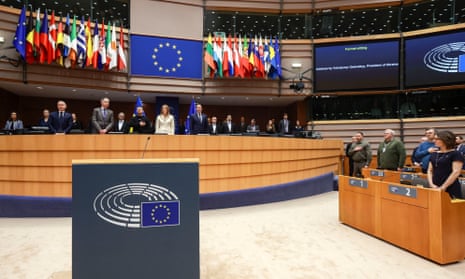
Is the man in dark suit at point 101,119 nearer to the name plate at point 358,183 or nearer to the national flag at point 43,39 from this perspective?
the name plate at point 358,183

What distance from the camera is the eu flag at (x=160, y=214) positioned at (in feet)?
5.58

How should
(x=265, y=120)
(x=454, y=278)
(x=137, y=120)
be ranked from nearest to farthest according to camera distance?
(x=454, y=278), (x=137, y=120), (x=265, y=120)

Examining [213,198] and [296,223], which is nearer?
[296,223]

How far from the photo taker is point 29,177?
4191 mm

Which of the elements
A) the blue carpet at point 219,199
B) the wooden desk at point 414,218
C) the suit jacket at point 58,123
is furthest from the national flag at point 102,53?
the wooden desk at point 414,218

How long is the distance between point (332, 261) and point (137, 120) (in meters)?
3.86

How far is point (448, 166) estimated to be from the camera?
307cm

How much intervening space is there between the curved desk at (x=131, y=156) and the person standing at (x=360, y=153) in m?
1.98

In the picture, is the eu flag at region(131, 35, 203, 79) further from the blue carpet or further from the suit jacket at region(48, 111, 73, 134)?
the blue carpet

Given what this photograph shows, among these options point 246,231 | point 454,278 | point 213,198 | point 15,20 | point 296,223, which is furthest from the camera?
point 15,20

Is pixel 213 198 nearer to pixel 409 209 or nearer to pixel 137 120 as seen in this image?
pixel 137 120

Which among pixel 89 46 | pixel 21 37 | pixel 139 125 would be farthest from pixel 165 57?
pixel 139 125

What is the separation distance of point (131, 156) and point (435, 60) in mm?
10450

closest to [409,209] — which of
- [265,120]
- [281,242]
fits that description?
[281,242]
